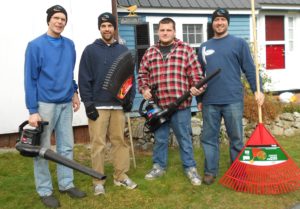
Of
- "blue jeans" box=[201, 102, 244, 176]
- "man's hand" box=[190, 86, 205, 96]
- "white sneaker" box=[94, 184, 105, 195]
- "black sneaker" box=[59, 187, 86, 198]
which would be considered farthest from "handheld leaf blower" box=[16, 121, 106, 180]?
"blue jeans" box=[201, 102, 244, 176]

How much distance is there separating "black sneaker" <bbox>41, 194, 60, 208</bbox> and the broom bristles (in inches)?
78.8

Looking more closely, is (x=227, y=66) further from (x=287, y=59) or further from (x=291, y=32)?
(x=291, y=32)

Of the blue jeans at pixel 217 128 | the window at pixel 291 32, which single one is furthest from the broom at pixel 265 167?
the window at pixel 291 32

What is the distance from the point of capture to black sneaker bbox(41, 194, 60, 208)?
3.70 metres

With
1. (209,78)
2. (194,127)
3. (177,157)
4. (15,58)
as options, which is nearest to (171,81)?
(209,78)

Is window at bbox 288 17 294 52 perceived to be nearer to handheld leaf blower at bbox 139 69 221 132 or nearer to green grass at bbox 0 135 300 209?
green grass at bbox 0 135 300 209

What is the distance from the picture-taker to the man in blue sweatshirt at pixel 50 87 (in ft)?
11.4

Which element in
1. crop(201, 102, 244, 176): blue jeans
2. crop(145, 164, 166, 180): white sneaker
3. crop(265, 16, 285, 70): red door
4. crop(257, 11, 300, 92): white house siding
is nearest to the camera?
crop(201, 102, 244, 176): blue jeans

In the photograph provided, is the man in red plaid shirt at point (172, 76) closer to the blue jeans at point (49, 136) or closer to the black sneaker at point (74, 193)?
the blue jeans at point (49, 136)

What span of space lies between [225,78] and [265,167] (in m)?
1.08

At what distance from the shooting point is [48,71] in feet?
11.6

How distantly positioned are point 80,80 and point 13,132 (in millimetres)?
2973

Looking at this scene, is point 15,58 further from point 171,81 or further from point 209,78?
point 209,78

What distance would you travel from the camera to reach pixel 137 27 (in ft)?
27.6
